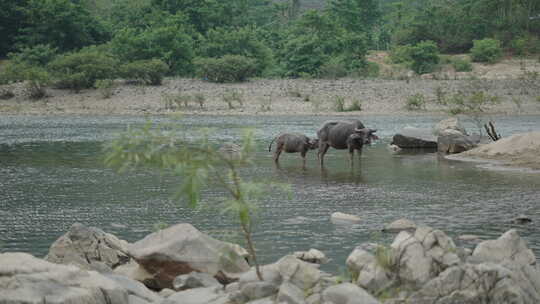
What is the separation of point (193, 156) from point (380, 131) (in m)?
32.0

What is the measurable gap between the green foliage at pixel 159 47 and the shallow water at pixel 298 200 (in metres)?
43.5

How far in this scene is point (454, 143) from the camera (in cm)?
2933

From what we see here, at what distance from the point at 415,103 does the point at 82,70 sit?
2899cm

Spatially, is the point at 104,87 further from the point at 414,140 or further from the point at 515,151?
the point at 515,151

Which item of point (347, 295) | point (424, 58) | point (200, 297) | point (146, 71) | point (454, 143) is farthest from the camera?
point (424, 58)

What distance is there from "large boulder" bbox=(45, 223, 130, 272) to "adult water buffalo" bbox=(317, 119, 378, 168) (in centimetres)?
1331

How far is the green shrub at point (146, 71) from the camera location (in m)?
65.8

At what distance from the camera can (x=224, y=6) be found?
8975 centimetres

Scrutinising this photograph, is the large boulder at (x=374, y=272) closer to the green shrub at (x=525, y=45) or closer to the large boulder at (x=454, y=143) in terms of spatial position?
the large boulder at (x=454, y=143)

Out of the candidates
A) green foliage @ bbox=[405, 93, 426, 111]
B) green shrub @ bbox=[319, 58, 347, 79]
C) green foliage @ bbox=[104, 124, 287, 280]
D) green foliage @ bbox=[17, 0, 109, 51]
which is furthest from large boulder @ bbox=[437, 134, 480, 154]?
green foliage @ bbox=[17, 0, 109, 51]

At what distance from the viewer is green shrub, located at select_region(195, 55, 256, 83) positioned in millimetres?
66438

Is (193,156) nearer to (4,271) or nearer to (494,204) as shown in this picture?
(4,271)

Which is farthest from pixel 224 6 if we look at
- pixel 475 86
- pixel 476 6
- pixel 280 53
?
pixel 475 86

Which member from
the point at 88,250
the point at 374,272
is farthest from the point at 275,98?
the point at 374,272
